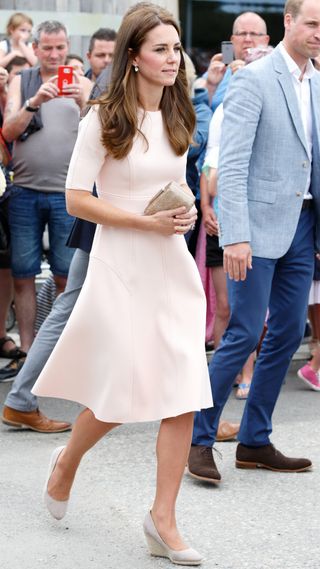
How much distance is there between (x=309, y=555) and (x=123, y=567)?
0.67m

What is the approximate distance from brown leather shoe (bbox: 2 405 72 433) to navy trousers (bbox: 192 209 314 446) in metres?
1.03

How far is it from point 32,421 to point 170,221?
7.27ft

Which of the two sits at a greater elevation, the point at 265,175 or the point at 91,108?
the point at 91,108

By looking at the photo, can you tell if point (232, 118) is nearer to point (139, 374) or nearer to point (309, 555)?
point (139, 374)

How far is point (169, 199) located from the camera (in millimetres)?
4535

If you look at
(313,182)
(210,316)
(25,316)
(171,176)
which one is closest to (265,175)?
(313,182)

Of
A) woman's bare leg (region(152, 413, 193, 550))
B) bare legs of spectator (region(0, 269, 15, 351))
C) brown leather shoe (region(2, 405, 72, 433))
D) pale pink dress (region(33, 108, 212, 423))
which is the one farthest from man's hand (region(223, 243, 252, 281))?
bare legs of spectator (region(0, 269, 15, 351))

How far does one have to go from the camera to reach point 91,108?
15.2ft

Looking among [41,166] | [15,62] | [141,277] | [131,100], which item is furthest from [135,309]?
[15,62]

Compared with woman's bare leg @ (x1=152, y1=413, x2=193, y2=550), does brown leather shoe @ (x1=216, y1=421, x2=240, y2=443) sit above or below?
below

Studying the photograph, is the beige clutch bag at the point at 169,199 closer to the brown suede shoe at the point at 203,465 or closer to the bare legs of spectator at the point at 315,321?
the brown suede shoe at the point at 203,465

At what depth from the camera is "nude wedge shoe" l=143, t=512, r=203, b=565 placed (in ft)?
14.9

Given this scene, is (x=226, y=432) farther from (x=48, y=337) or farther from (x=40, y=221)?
(x=40, y=221)

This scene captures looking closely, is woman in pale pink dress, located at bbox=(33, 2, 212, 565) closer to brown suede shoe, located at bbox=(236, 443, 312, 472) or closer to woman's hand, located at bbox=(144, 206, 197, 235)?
woman's hand, located at bbox=(144, 206, 197, 235)
